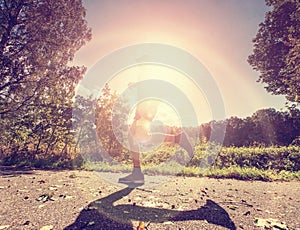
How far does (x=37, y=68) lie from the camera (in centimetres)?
787

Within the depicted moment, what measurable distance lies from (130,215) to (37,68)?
25.1 feet

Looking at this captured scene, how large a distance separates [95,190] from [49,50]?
22.5ft

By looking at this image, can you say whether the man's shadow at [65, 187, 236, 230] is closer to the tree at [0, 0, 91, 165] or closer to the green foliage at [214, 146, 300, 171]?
the green foliage at [214, 146, 300, 171]

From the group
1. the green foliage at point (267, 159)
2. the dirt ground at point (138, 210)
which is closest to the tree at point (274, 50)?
the green foliage at point (267, 159)

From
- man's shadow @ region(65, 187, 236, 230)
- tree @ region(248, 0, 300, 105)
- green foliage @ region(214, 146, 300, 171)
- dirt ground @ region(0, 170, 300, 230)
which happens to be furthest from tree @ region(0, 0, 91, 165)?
tree @ region(248, 0, 300, 105)

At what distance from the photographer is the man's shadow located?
2096mm

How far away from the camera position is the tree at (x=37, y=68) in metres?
7.25

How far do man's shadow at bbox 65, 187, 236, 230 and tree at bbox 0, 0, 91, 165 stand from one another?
6965 mm

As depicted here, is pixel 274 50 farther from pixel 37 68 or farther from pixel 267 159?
pixel 37 68

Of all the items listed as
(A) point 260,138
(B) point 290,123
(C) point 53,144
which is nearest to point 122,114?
(C) point 53,144

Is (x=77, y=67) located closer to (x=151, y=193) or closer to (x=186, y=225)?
(x=151, y=193)

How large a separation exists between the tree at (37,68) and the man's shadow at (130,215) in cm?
696

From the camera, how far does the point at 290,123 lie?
66.6 ft

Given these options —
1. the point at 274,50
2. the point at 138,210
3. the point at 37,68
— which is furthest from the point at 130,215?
the point at 274,50
